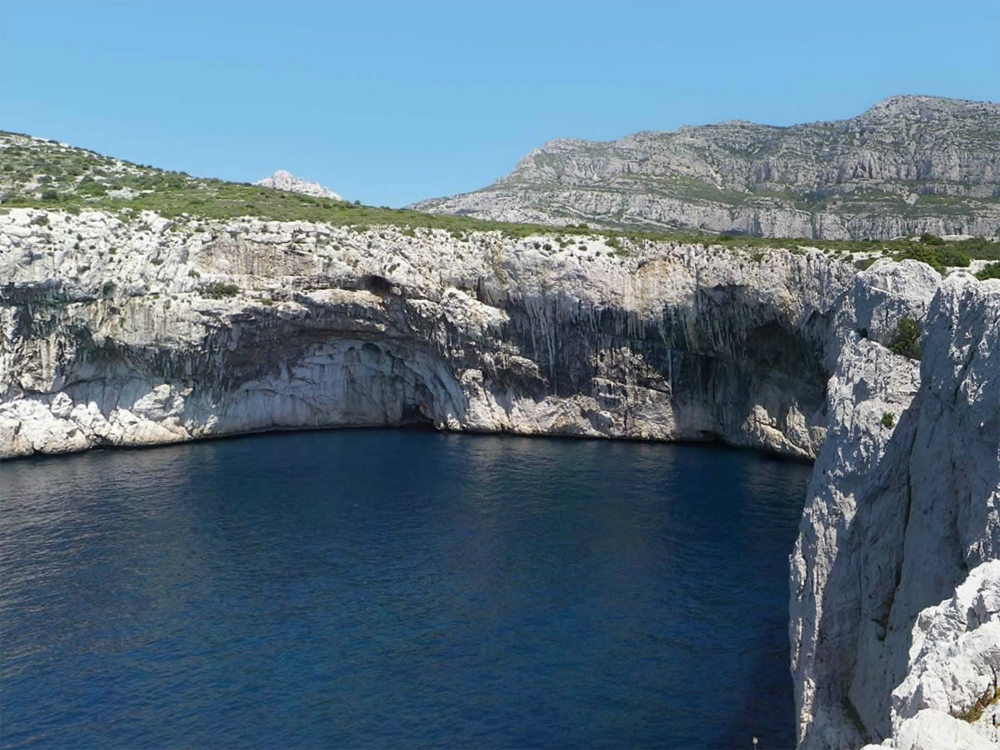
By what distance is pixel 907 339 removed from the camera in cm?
2769

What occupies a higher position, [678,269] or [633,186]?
[633,186]

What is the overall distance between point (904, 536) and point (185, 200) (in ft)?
313

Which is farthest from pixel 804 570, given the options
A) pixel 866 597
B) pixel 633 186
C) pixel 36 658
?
pixel 633 186

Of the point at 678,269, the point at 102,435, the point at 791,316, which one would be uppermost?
the point at 678,269

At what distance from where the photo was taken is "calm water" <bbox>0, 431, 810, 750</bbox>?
3322cm

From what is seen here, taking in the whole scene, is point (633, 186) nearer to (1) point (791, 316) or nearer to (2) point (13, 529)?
(1) point (791, 316)

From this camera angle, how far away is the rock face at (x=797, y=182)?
141 meters

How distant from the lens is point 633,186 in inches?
6727

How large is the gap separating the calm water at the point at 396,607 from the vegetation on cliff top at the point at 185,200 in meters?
25.5

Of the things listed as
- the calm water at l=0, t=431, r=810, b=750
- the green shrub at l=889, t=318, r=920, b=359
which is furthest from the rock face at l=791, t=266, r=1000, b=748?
the calm water at l=0, t=431, r=810, b=750

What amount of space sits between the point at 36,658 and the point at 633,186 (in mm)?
150373

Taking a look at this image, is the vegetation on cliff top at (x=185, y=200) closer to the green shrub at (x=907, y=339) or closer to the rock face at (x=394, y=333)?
the rock face at (x=394, y=333)

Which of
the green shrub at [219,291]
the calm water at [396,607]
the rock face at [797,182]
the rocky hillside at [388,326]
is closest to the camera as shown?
the calm water at [396,607]

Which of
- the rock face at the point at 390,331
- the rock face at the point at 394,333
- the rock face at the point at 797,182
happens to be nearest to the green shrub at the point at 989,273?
the rock face at the point at 394,333
